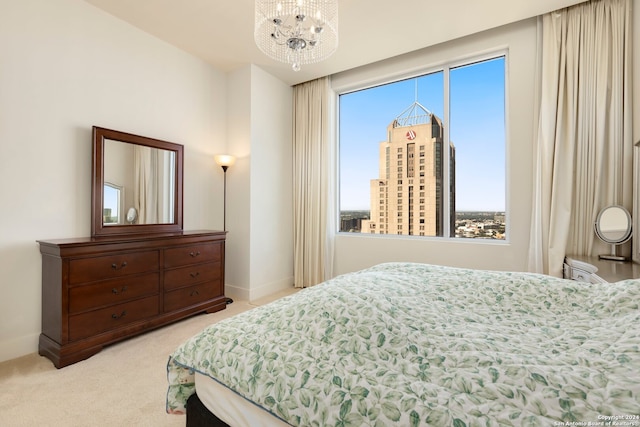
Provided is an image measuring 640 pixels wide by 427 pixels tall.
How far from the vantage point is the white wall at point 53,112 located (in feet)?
7.04

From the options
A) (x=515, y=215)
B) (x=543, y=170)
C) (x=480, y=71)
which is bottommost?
(x=515, y=215)

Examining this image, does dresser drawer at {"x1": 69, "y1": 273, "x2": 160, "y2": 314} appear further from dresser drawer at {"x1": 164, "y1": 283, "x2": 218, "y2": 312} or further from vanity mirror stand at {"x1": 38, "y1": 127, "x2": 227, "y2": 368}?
dresser drawer at {"x1": 164, "y1": 283, "x2": 218, "y2": 312}

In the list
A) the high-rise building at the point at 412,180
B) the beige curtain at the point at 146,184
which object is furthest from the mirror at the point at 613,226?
the beige curtain at the point at 146,184

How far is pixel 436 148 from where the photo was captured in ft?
11.3

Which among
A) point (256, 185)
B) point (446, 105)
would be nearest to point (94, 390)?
point (256, 185)

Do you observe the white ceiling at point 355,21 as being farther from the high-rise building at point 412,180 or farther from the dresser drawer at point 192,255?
the dresser drawer at point 192,255

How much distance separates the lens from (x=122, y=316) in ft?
7.73

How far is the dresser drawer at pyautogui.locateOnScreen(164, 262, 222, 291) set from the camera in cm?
271

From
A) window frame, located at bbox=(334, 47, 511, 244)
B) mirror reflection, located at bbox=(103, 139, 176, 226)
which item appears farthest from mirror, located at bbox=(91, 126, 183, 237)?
window frame, located at bbox=(334, 47, 511, 244)

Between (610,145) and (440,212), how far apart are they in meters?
1.51

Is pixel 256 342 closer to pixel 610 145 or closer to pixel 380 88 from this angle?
pixel 610 145

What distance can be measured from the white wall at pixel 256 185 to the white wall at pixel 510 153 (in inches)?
62.3

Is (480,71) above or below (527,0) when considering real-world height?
below

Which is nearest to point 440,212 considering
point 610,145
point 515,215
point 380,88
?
point 515,215
